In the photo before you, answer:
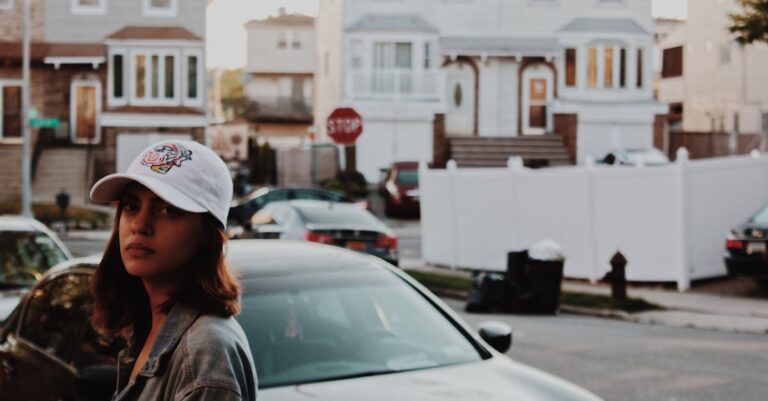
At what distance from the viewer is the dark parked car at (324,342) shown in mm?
5832

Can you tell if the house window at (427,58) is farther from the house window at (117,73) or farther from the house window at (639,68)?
the house window at (117,73)

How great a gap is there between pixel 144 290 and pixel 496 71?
159ft

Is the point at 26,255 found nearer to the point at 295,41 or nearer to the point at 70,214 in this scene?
the point at 70,214

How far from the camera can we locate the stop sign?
2741 cm

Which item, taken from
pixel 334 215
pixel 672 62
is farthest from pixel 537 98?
pixel 334 215

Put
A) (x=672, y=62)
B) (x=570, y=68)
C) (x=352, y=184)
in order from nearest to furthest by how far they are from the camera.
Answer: (x=352, y=184) → (x=570, y=68) → (x=672, y=62)

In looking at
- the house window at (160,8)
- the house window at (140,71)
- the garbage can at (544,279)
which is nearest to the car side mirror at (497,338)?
the garbage can at (544,279)

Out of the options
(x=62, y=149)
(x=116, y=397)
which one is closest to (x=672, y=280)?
(x=116, y=397)

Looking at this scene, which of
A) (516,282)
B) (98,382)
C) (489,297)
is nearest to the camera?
(98,382)

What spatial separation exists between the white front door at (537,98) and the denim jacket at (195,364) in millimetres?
49039

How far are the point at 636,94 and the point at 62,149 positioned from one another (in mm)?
21803

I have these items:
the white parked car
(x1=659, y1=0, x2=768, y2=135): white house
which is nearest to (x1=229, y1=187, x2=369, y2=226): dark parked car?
the white parked car

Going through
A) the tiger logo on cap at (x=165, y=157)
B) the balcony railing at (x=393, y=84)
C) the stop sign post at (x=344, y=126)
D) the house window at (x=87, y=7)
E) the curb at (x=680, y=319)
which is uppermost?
the house window at (x=87, y=7)

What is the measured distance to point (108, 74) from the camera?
4812cm
